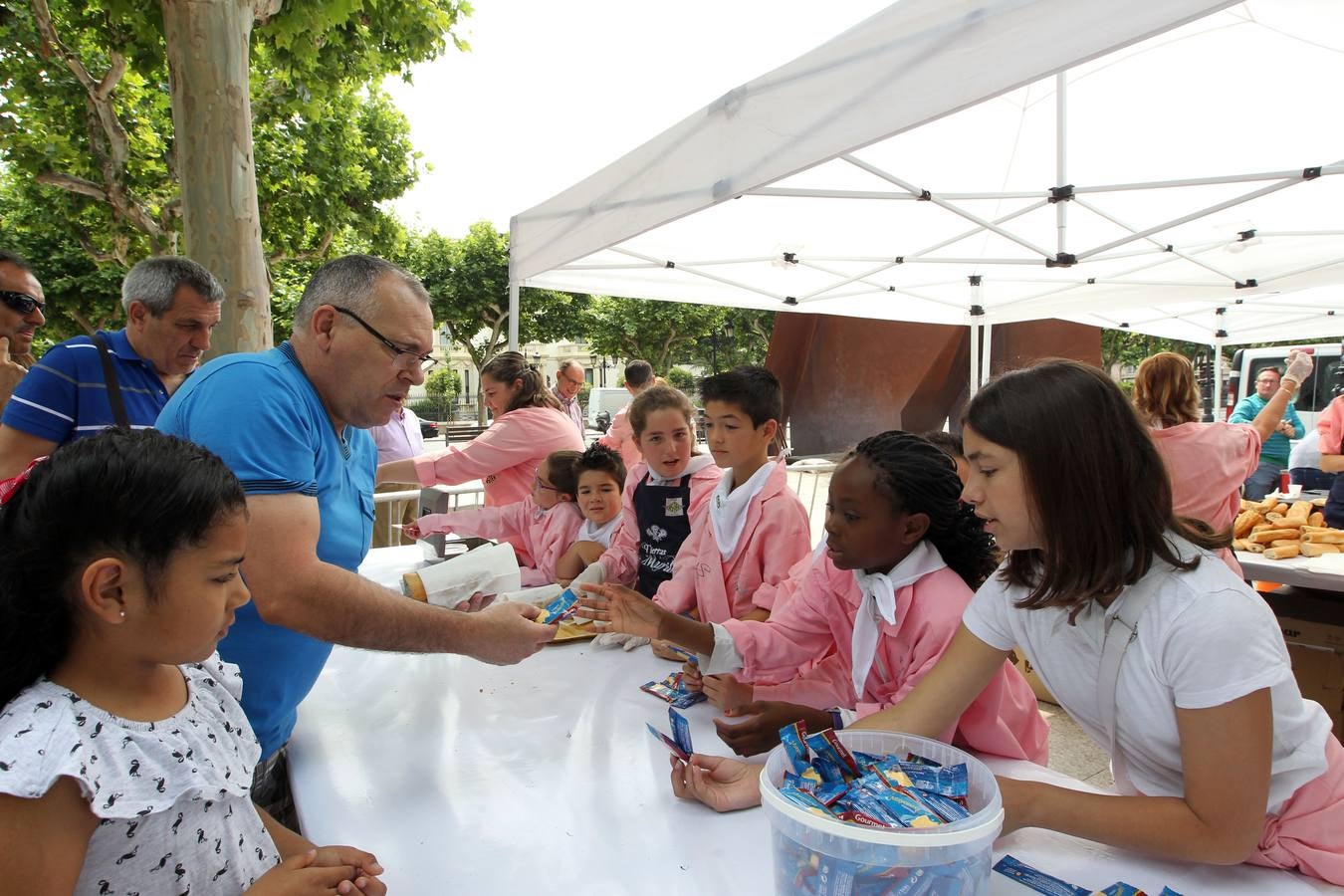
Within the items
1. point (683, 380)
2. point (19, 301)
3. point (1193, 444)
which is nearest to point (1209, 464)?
point (1193, 444)

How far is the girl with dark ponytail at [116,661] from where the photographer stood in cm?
88

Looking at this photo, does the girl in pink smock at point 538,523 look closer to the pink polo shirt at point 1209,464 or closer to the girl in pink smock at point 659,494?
the girl in pink smock at point 659,494

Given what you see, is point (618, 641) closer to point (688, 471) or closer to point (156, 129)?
point (688, 471)

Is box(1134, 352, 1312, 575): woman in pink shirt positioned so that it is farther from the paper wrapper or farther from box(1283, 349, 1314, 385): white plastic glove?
the paper wrapper

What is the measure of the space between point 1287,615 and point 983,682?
139 inches

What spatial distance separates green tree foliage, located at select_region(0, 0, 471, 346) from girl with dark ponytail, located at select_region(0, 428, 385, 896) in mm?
4417

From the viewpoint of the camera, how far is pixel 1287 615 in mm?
3791

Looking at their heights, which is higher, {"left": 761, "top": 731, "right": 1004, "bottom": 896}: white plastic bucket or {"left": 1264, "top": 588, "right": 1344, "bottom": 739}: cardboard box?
{"left": 761, "top": 731, "right": 1004, "bottom": 896}: white plastic bucket

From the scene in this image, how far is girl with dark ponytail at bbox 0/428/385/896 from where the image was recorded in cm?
88

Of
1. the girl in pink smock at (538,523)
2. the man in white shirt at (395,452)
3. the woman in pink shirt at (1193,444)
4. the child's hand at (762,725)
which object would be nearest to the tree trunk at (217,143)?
the man in white shirt at (395,452)

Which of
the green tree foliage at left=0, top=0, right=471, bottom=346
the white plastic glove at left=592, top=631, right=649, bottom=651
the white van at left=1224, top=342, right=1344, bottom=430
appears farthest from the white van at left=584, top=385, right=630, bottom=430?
the white plastic glove at left=592, top=631, right=649, bottom=651

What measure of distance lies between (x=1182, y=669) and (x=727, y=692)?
3.08 feet

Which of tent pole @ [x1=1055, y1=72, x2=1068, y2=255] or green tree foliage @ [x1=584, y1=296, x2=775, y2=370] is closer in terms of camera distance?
tent pole @ [x1=1055, y1=72, x2=1068, y2=255]

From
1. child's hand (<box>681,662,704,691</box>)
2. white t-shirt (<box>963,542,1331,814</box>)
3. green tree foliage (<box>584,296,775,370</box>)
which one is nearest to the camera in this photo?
white t-shirt (<box>963,542,1331,814</box>)
